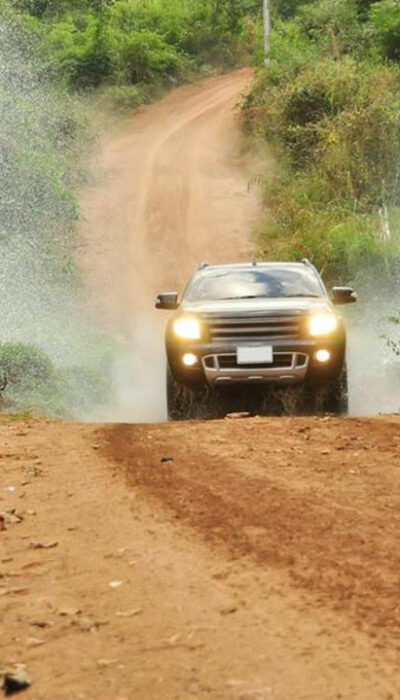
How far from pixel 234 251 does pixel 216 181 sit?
6666mm

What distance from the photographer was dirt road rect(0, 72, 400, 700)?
4711 mm

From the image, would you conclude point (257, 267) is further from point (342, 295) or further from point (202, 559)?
point (202, 559)

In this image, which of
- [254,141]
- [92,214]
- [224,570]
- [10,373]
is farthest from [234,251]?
[224,570]

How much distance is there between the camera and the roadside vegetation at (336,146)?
84.4ft

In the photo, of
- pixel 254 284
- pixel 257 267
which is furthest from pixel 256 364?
→ pixel 257 267

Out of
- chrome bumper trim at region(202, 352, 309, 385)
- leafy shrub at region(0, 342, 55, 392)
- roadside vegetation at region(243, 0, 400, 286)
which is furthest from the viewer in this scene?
roadside vegetation at region(243, 0, 400, 286)

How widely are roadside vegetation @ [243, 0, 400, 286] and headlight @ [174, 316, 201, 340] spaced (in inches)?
475

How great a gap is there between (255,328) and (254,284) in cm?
128

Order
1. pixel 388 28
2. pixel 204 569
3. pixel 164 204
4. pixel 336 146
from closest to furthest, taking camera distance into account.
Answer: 1. pixel 204 569
2. pixel 336 146
3. pixel 164 204
4. pixel 388 28

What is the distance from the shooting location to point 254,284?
13.7 metres

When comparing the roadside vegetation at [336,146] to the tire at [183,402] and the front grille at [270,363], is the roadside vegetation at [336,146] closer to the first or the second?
the tire at [183,402]

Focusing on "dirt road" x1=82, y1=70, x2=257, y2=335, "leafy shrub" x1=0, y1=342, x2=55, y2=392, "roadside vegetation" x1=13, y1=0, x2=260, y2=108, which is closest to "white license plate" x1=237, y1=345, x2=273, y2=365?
"leafy shrub" x1=0, y1=342, x2=55, y2=392

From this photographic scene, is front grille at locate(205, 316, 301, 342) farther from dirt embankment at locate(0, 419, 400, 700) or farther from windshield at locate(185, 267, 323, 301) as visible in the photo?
dirt embankment at locate(0, 419, 400, 700)

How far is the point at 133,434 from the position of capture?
37.0 feet
